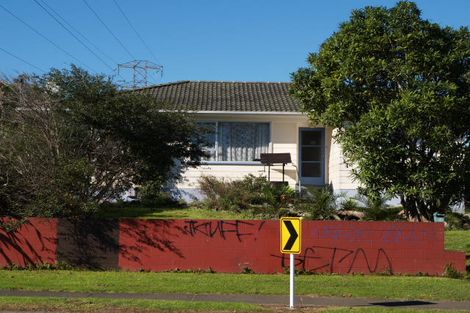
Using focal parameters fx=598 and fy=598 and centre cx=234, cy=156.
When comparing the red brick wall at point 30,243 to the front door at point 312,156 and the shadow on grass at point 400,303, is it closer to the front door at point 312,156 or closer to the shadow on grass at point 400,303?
the shadow on grass at point 400,303

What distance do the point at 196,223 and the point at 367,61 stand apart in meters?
5.27

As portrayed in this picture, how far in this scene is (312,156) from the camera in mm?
23922

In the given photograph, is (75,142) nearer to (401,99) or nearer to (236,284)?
(236,284)

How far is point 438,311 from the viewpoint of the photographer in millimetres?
9812

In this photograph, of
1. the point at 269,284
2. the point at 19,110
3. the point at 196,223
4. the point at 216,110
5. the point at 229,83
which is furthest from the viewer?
the point at 229,83

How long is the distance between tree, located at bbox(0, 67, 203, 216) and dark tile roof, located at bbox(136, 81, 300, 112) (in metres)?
6.62

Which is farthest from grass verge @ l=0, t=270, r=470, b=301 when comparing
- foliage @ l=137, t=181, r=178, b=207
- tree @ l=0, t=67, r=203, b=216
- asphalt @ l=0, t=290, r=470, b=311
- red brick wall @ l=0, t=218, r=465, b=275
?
foliage @ l=137, t=181, r=178, b=207

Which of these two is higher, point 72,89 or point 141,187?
point 72,89

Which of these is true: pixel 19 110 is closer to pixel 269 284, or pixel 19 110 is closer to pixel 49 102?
pixel 49 102

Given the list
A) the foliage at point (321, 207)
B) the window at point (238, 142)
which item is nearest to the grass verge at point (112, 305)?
the foliage at point (321, 207)

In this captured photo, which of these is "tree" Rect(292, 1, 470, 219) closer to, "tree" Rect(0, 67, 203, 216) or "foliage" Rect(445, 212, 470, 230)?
"tree" Rect(0, 67, 203, 216)

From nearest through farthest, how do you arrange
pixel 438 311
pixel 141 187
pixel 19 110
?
pixel 438 311
pixel 19 110
pixel 141 187

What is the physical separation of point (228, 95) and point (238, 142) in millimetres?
2719

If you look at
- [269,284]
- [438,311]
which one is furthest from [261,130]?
[438,311]
